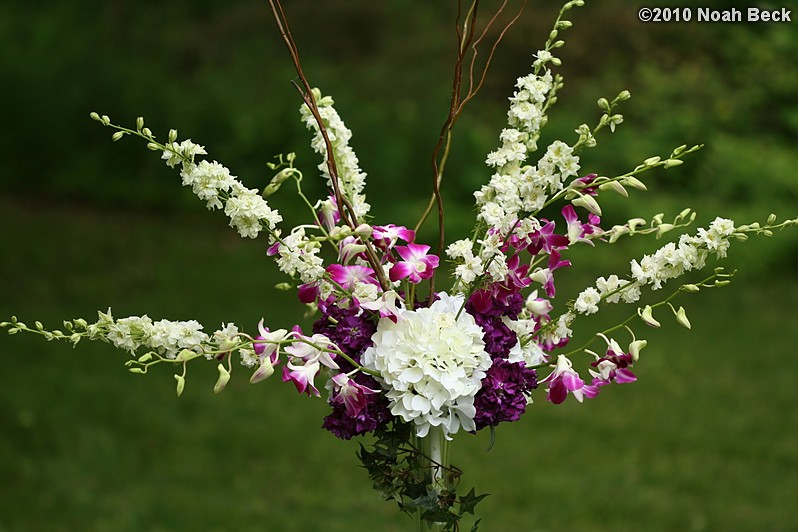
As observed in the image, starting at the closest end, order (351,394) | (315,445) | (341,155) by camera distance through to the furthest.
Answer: (351,394) → (341,155) → (315,445)

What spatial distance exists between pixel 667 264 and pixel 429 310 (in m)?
0.35

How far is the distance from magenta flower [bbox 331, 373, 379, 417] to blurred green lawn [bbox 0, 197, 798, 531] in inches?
100

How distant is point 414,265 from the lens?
1.49 m

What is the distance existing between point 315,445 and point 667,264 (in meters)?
3.32

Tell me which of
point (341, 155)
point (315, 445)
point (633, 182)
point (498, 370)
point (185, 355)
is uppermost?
point (315, 445)

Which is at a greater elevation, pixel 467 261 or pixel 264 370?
pixel 467 261

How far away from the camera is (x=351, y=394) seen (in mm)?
1431

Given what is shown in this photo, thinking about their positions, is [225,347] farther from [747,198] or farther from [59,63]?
[59,63]

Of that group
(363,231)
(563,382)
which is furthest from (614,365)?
(363,231)

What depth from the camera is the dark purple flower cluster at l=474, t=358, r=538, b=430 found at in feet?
4.79

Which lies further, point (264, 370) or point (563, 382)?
point (563, 382)

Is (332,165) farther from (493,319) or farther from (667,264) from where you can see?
(667,264)

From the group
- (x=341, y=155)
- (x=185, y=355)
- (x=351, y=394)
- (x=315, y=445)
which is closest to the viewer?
(x=185, y=355)

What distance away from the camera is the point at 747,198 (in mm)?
7805
